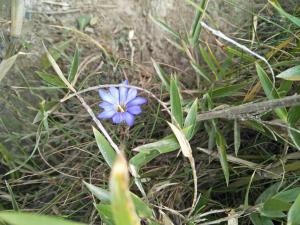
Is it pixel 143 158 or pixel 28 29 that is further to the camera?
pixel 28 29

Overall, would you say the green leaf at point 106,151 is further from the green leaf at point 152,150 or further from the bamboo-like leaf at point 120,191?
the bamboo-like leaf at point 120,191

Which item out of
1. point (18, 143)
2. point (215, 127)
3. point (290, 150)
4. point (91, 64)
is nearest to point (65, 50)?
point (91, 64)

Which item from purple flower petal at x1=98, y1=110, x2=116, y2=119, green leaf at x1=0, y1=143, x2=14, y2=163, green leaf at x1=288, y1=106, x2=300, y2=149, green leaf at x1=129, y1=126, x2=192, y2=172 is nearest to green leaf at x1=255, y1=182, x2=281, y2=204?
green leaf at x1=288, y1=106, x2=300, y2=149

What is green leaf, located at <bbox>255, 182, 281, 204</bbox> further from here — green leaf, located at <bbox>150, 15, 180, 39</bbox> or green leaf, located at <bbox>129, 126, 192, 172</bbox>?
green leaf, located at <bbox>150, 15, 180, 39</bbox>

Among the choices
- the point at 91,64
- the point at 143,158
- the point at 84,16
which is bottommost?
the point at 143,158

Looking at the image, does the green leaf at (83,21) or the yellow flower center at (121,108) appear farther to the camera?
the green leaf at (83,21)

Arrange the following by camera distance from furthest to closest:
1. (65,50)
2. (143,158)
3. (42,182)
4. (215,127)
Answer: (65,50)
(42,182)
(215,127)
(143,158)

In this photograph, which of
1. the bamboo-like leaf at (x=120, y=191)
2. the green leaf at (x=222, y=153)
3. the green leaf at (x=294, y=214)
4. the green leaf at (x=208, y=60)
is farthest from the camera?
the green leaf at (x=208, y=60)

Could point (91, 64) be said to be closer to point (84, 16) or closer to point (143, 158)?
point (84, 16)

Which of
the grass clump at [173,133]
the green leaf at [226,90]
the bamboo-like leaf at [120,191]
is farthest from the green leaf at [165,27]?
the bamboo-like leaf at [120,191]
